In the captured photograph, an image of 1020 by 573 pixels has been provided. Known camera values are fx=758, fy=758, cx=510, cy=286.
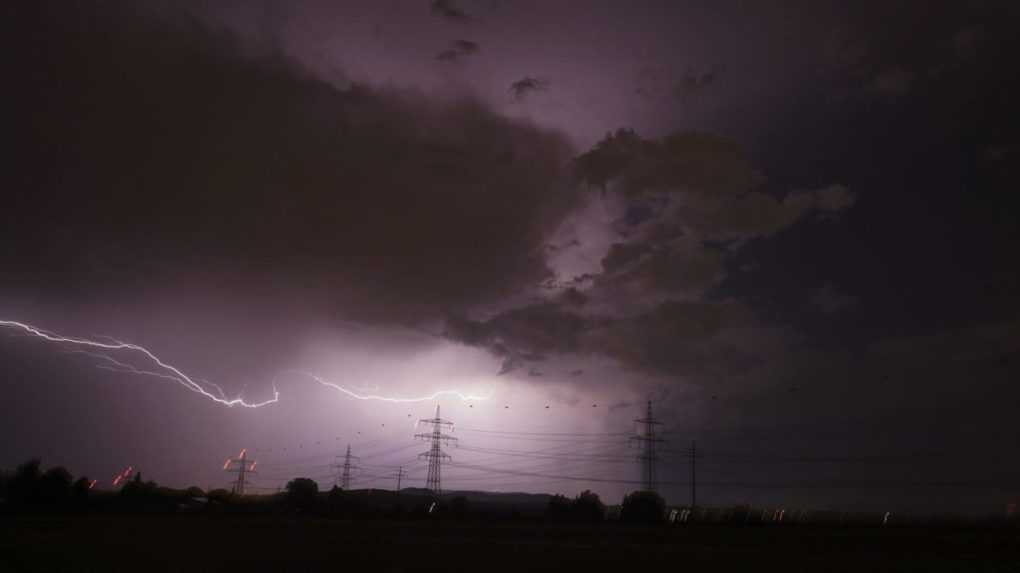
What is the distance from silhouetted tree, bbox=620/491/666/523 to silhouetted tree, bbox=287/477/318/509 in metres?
35.4

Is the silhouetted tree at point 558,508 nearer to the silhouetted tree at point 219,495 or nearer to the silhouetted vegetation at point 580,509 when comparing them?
the silhouetted vegetation at point 580,509

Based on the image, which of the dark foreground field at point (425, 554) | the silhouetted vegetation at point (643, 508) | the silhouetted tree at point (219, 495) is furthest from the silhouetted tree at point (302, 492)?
the dark foreground field at point (425, 554)

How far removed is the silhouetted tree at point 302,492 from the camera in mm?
86400

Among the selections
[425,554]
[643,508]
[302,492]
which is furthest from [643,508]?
[425,554]

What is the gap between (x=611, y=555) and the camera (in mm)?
27516

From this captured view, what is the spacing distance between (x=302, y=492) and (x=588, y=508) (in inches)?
1315

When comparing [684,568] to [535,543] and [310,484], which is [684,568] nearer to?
[535,543]

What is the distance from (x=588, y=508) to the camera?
86.3 m

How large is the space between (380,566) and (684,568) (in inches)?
358

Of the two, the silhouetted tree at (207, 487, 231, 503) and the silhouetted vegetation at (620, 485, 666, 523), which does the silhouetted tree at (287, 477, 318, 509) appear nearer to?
the silhouetted tree at (207, 487, 231, 503)

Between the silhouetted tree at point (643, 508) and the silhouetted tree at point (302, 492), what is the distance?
35.4 meters

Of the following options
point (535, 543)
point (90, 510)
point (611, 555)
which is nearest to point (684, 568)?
point (611, 555)

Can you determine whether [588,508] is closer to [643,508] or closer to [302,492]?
[643,508]

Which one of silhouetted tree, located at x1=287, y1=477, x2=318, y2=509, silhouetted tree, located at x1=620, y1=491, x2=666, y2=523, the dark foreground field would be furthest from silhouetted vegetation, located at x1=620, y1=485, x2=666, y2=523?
the dark foreground field
